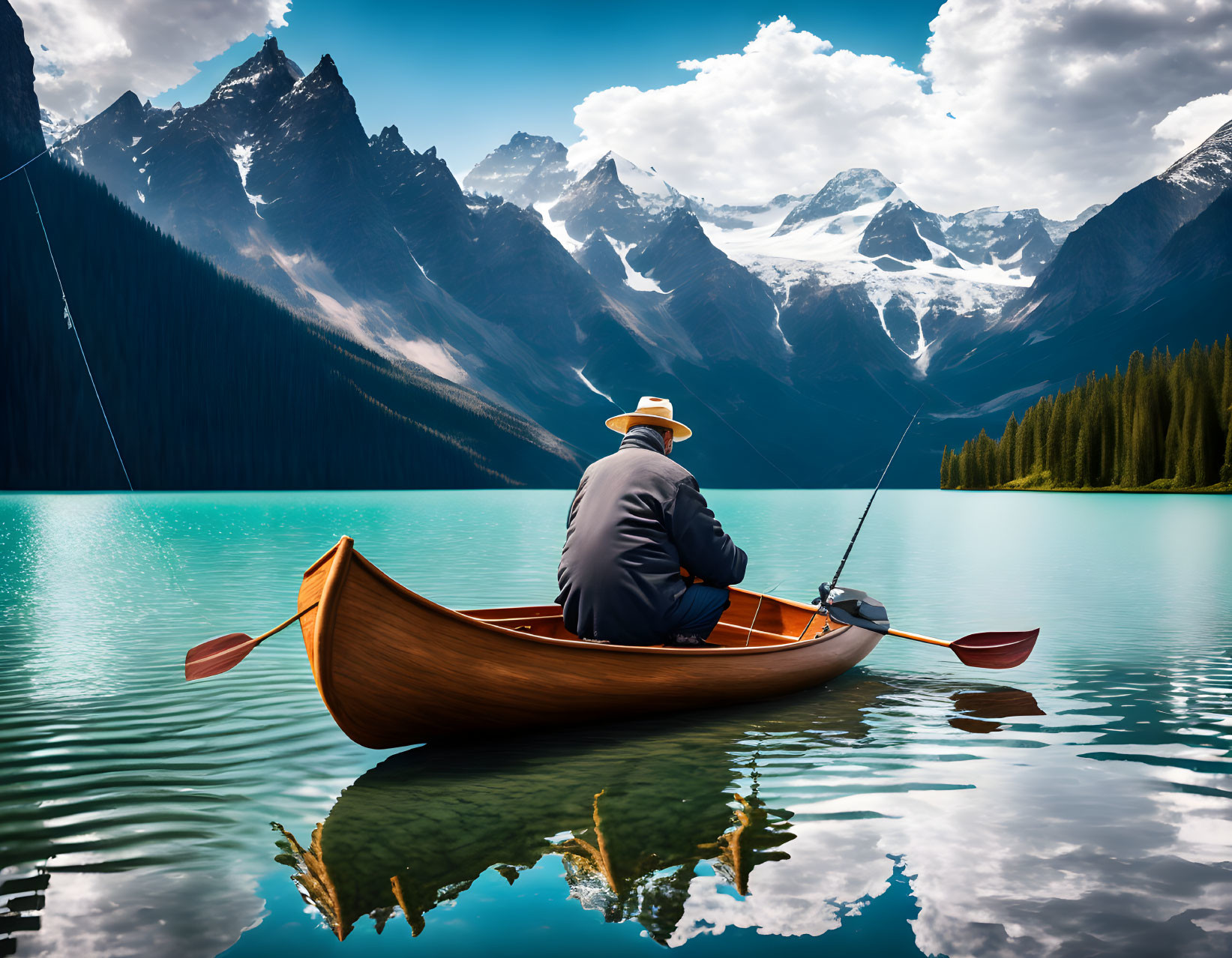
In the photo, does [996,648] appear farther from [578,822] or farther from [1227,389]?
[1227,389]

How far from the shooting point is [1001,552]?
30.2 m

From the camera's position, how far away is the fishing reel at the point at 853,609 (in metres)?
10.0

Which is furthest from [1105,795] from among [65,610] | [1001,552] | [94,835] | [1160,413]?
[1160,413]

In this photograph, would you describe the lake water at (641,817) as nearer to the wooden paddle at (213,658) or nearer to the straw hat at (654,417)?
the wooden paddle at (213,658)

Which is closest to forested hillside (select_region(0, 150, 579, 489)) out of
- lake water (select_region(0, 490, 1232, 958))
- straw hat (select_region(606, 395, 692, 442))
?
lake water (select_region(0, 490, 1232, 958))

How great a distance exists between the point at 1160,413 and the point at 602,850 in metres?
107

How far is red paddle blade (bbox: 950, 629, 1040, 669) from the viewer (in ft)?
35.3

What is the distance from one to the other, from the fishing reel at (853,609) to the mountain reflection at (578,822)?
185 centimetres

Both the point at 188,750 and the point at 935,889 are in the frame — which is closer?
the point at 935,889

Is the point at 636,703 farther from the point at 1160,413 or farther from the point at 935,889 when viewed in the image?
the point at 1160,413

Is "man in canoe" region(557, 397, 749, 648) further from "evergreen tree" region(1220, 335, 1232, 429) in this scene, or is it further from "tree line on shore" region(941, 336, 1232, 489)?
"evergreen tree" region(1220, 335, 1232, 429)

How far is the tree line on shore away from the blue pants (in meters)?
93.7

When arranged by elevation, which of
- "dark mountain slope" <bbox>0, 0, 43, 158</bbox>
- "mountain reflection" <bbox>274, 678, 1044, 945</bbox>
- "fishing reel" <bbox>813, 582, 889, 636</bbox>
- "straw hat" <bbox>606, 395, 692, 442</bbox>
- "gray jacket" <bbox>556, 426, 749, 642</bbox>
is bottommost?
"mountain reflection" <bbox>274, 678, 1044, 945</bbox>

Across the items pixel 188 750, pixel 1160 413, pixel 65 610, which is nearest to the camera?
pixel 188 750
